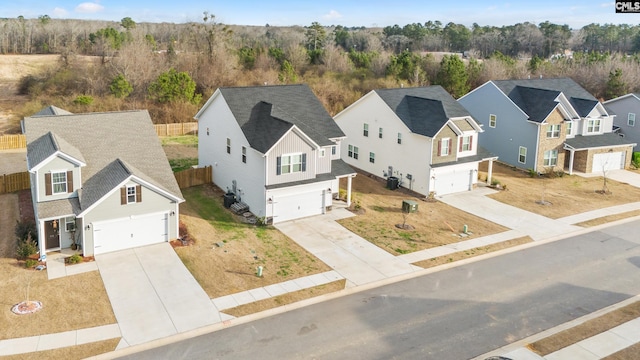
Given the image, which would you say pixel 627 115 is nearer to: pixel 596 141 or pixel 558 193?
pixel 596 141

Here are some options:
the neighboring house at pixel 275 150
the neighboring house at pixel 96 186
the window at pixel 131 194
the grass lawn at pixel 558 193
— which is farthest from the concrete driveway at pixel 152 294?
the grass lawn at pixel 558 193

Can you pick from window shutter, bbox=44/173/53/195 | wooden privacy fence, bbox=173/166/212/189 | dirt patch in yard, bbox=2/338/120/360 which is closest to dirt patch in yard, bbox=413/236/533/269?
dirt patch in yard, bbox=2/338/120/360

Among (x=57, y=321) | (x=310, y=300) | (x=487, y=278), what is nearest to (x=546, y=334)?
(x=487, y=278)

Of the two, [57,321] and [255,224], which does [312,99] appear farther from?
[57,321]

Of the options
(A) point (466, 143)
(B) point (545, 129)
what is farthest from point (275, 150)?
(B) point (545, 129)

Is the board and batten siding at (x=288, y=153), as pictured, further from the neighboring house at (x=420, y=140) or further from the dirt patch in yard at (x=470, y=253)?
the neighboring house at (x=420, y=140)

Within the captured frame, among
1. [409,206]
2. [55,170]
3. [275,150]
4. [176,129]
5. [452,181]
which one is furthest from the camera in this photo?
[176,129]

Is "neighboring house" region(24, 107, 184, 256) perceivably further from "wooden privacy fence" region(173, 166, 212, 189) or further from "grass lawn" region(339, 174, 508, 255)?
"grass lawn" region(339, 174, 508, 255)

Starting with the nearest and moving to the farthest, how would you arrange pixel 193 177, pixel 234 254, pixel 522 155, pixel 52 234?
pixel 52 234 < pixel 234 254 < pixel 193 177 < pixel 522 155
